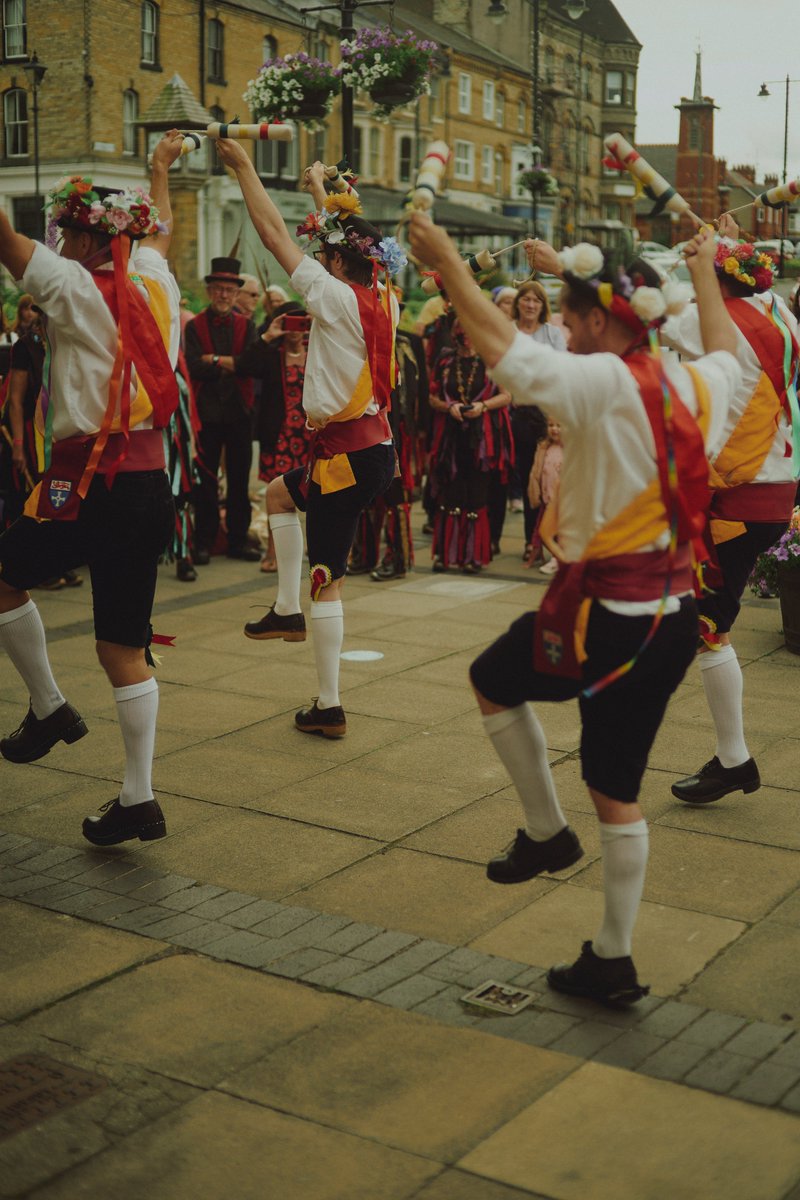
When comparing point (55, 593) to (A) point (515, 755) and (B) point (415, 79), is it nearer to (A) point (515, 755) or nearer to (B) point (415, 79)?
(B) point (415, 79)

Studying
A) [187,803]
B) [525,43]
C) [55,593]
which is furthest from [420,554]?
[525,43]

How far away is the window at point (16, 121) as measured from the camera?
70.3 feet

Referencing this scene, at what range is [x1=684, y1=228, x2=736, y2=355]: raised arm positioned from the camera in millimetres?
3844

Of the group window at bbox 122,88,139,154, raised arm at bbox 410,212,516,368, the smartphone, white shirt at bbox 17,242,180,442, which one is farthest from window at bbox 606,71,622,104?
raised arm at bbox 410,212,516,368

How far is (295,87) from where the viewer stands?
35.2 feet

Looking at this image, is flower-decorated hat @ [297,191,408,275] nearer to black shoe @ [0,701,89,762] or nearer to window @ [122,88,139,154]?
black shoe @ [0,701,89,762]

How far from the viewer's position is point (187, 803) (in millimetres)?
5371

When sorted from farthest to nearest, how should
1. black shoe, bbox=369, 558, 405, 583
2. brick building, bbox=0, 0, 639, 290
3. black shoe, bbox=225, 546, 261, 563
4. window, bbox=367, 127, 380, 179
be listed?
1. window, bbox=367, 127, 380, 179
2. brick building, bbox=0, 0, 639, 290
3. black shoe, bbox=225, 546, 261, 563
4. black shoe, bbox=369, 558, 405, 583

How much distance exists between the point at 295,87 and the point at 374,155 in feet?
147

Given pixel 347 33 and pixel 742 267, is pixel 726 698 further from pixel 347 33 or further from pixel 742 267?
pixel 347 33

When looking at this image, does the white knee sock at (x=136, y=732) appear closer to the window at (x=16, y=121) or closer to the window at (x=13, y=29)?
the window at (x=13, y=29)

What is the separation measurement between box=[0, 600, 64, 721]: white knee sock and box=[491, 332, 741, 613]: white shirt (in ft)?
7.46

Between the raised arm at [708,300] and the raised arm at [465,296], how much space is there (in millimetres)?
736

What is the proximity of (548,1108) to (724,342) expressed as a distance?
6.57 feet
